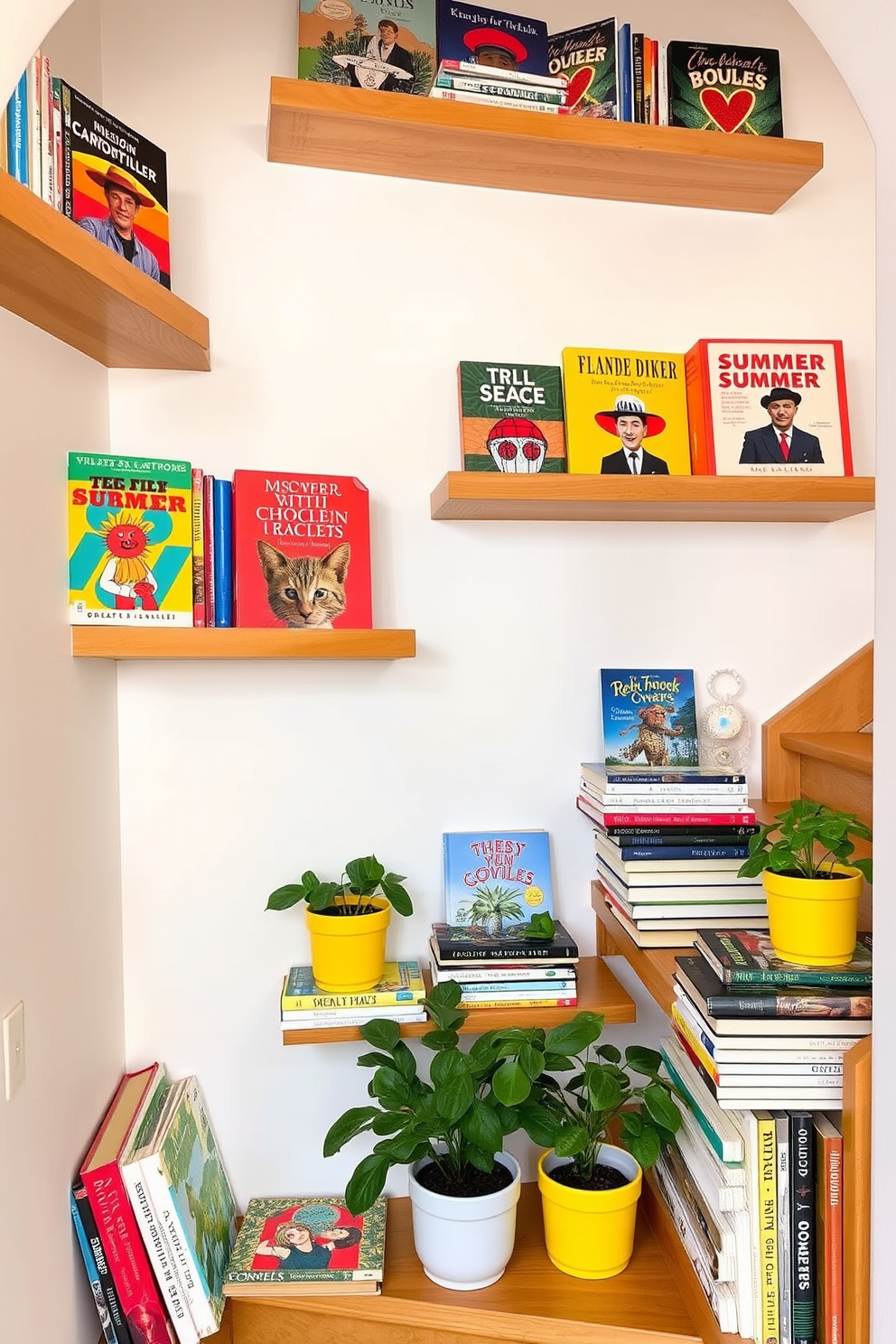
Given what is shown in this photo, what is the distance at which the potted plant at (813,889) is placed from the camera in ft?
3.88

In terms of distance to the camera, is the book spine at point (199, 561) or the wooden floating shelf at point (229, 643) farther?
Result: the book spine at point (199, 561)

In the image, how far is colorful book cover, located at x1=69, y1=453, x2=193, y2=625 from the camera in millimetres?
1497

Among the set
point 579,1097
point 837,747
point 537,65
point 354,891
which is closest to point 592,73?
point 537,65

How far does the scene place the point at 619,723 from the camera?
1.76 m

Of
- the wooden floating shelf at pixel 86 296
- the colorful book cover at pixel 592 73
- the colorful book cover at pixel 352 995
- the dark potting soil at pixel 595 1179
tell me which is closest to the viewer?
the wooden floating shelf at pixel 86 296

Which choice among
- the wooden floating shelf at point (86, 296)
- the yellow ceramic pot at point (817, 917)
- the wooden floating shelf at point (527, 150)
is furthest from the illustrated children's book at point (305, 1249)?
the wooden floating shelf at point (527, 150)

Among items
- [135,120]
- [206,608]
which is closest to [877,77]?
[206,608]

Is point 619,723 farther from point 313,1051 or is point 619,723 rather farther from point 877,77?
point 877,77

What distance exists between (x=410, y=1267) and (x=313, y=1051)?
38 cm

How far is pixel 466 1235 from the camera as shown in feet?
4.62

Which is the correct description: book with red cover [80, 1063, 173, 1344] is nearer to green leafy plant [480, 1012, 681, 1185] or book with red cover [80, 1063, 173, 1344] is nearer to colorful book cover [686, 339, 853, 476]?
green leafy plant [480, 1012, 681, 1185]

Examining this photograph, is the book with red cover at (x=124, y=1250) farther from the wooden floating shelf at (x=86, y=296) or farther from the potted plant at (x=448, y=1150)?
the wooden floating shelf at (x=86, y=296)

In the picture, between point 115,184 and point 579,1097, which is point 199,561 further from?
point 579,1097

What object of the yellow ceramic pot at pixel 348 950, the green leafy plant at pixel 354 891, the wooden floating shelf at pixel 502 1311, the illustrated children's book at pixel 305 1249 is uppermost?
the green leafy plant at pixel 354 891
